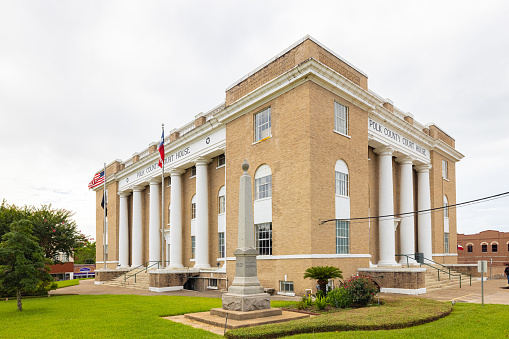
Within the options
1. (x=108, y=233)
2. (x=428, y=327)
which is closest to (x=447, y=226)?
(x=428, y=327)

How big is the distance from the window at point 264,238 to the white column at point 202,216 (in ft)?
24.1

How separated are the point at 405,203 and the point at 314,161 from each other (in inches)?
509

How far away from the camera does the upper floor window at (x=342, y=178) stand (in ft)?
74.4

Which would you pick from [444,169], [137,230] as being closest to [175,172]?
[137,230]

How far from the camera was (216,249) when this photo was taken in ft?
98.5

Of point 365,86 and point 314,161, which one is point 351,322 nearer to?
point 314,161

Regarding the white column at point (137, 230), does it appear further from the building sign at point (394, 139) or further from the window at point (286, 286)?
the building sign at point (394, 139)

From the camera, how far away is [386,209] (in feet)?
90.0

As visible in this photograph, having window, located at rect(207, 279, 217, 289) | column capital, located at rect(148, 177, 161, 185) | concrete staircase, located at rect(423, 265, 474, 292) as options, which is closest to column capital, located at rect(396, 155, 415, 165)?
concrete staircase, located at rect(423, 265, 474, 292)

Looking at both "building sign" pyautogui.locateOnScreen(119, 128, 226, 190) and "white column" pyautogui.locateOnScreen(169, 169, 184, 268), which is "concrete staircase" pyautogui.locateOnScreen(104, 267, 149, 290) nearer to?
"white column" pyautogui.locateOnScreen(169, 169, 184, 268)

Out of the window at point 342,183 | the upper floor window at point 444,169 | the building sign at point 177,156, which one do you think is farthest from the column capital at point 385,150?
the upper floor window at point 444,169

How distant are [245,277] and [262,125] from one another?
1226 cm

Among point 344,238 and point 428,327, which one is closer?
point 428,327

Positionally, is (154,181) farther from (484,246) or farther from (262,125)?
(484,246)
